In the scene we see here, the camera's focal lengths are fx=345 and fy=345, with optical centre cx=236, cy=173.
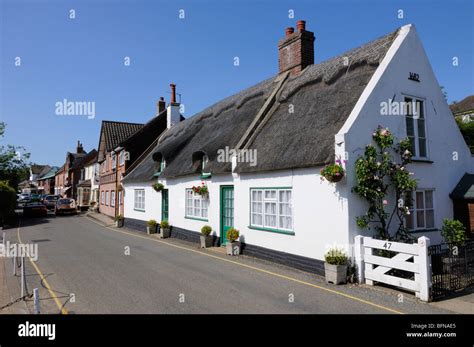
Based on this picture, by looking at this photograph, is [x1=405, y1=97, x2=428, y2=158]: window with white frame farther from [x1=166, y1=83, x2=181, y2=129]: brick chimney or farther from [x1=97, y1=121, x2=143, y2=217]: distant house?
[x1=97, y1=121, x2=143, y2=217]: distant house

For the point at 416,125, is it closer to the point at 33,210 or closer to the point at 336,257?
the point at 336,257

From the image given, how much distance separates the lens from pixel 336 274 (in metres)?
8.34

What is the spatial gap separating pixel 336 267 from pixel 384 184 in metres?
2.67

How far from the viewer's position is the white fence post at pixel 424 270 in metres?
7.05

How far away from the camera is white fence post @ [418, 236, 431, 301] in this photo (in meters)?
7.05

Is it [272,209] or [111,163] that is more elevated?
[111,163]

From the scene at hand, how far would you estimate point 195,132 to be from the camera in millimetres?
19703

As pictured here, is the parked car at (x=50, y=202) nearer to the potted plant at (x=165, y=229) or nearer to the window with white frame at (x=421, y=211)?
the potted plant at (x=165, y=229)

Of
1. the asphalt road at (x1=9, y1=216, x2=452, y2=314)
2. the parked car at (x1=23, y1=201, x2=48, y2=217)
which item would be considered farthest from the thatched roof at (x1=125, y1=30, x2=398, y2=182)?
the parked car at (x1=23, y1=201, x2=48, y2=217)

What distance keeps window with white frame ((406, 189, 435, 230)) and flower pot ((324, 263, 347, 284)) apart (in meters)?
2.79

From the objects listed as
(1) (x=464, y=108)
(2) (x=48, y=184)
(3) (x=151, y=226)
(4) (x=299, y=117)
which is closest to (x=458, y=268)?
(4) (x=299, y=117)

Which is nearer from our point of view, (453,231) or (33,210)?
(453,231)
